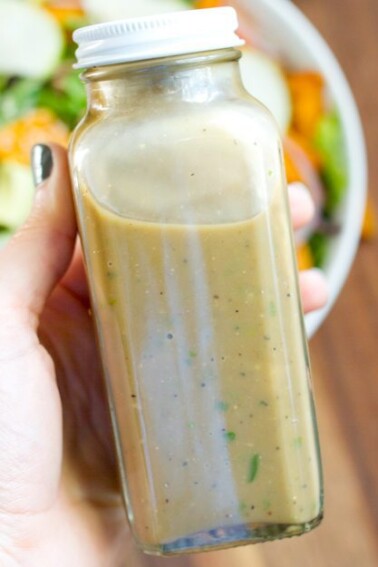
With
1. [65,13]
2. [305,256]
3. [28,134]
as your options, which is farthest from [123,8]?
[305,256]

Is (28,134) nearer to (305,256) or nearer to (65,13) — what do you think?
(65,13)

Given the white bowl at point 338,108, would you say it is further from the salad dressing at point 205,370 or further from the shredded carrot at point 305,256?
the salad dressing at point 205,370

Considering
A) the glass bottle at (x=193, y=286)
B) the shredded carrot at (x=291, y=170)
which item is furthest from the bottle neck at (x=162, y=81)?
the shredded carrot at (x=291, y=170)

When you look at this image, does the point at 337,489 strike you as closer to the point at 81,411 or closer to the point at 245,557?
the point at 245,557

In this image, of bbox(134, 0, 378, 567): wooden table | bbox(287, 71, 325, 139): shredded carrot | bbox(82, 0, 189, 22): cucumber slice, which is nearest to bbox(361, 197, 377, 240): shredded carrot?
bbox(134, 0, 378, 567): wooden table

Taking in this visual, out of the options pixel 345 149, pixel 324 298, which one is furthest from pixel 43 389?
pixel 345 149

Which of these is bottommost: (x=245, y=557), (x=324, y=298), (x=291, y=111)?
(x=245, y=557)
